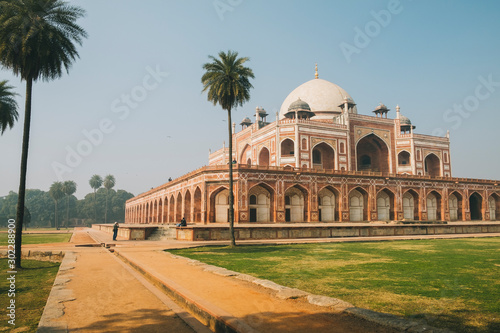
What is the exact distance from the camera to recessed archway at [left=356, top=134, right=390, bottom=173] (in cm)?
5028

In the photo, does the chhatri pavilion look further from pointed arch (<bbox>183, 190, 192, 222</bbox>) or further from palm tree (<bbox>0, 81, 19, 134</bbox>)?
palm tree (<bbox>0, 81, 19, 134</bbox>)

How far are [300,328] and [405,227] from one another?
86.4 feet

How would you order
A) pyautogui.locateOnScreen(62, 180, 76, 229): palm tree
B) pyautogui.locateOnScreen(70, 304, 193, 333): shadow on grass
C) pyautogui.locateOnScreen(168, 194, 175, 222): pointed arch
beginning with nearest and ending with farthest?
A: pyautogui.locateOnScreen(70, 304, 193, 333): shadow on grass
pyautogui.locateOnScreen(168, 194, 175, 222): pointed arch
pyautogui.locateOnScreen(62, 180, 76, 229): palm tree

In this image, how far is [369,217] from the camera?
4031 cm

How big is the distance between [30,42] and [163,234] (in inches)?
618

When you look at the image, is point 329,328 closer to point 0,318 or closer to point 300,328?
point 300,328

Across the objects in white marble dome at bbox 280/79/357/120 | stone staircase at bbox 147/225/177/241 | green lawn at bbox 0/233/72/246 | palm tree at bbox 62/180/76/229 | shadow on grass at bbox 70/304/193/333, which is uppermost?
white marble dome at bbox 280/79/357/120

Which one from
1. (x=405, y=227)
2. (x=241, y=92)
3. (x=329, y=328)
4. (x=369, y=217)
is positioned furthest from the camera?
(x=369, y=217)

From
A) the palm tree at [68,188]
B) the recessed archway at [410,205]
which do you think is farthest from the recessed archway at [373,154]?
the palm tree at [68,188]

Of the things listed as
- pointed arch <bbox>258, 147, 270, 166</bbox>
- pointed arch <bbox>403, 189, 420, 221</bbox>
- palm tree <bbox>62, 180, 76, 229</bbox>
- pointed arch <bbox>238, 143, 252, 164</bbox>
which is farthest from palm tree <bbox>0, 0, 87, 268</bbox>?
palm tree <bbox>62, 180, 76, 229</bbox>

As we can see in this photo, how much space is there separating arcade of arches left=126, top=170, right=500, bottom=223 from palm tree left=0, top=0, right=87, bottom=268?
22673mm

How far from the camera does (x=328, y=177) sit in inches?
1527

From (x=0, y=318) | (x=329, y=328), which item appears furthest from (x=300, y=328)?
(x=0, y=318)

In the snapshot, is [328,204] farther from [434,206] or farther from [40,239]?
[40,239]
